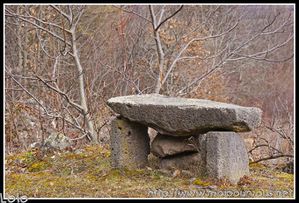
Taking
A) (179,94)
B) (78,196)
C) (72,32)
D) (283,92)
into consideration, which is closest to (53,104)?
(72,32)

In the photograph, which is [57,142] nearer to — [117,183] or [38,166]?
[38,166]

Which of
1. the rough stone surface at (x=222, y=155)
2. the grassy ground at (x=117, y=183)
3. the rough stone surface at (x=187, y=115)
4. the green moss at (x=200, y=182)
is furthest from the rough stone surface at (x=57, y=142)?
the rough stone surface at (x=222, y=155)

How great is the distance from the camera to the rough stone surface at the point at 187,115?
15.3 ft

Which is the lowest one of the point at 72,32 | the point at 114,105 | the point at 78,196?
the point at 78,196

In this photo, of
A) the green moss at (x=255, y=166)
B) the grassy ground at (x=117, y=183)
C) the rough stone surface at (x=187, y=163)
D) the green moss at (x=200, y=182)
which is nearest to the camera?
the grassy ground at (x=117, y=183)

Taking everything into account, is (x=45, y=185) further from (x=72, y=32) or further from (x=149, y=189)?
(x=72, y=32)

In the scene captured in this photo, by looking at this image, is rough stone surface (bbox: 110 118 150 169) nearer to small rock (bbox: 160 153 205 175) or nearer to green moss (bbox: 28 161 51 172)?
small rock (bbox: 160 153 205 175)

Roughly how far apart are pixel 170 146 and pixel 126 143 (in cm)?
48

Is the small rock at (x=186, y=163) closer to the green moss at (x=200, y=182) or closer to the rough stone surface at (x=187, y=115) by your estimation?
→ the green moss at (x=200, y=182)

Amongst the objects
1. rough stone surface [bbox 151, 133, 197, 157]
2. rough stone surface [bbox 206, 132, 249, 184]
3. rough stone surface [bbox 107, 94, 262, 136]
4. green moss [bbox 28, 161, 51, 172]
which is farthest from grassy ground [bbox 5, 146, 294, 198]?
rough stone surface [bbox 107, 94, 262, 136]

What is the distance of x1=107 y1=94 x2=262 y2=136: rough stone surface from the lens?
465cm

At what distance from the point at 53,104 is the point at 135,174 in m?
3.33

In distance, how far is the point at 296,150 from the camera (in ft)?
18.9

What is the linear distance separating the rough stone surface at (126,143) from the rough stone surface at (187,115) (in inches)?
6.9
